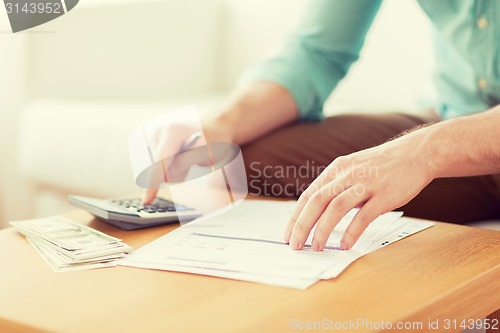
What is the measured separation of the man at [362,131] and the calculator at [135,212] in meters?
0.04

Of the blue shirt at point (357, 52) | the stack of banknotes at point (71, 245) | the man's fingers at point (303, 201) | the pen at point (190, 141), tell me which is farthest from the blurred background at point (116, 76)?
the man's fingers at point (303, 201)

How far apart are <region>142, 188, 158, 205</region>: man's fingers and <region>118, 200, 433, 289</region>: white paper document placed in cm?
9

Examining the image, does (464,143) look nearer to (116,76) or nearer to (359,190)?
(359,190)

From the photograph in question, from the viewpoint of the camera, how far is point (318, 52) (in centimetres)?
128

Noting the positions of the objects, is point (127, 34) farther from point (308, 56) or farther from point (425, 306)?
point (425, 306)

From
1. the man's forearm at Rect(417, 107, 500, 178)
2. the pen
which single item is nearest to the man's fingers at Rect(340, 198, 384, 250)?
the man's forearm at Rect(417, 107, 500, 178)

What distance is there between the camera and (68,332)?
21.6 inches

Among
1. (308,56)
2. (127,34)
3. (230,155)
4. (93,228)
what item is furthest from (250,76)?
(127,34)

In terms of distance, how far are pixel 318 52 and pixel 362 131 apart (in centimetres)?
19

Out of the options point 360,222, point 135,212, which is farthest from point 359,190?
point 135,212

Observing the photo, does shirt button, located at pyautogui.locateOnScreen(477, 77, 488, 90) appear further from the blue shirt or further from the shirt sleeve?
the shirt sleeve

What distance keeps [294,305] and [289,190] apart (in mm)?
502

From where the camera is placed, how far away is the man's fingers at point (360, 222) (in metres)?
0.73

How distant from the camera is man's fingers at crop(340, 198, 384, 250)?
0.73 metres
